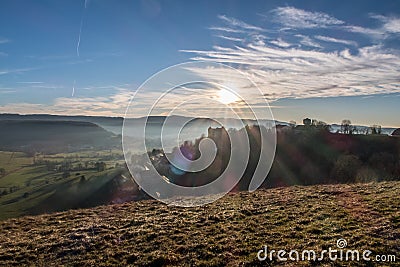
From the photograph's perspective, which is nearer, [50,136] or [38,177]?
[38,177]

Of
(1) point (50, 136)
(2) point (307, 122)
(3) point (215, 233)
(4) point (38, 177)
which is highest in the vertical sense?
(2) point (307, 122)

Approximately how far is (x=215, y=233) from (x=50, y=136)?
18114cm

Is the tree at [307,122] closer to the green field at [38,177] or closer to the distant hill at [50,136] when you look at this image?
the green field at [38,177]

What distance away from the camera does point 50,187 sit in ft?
272

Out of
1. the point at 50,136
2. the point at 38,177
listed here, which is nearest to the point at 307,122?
the point at 38,177

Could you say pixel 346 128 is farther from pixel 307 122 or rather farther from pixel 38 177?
pixel 38 177

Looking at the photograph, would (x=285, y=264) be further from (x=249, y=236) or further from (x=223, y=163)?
(x=223, y=163)

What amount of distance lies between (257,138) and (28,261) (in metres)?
48.4

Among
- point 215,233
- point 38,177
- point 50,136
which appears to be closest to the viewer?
point 215,233

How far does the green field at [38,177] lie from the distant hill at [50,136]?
10.1m

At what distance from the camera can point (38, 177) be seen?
100125 millimetres

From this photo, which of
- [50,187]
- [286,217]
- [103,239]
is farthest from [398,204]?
[50,187]

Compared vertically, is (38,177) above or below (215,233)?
below

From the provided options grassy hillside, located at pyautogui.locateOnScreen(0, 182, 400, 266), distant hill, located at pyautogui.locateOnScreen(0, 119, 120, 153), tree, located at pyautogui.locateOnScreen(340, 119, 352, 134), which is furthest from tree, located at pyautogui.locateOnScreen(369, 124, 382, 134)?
distant hill, located at pyautogui.locateOnScreen(0, 119, 120, 153)
